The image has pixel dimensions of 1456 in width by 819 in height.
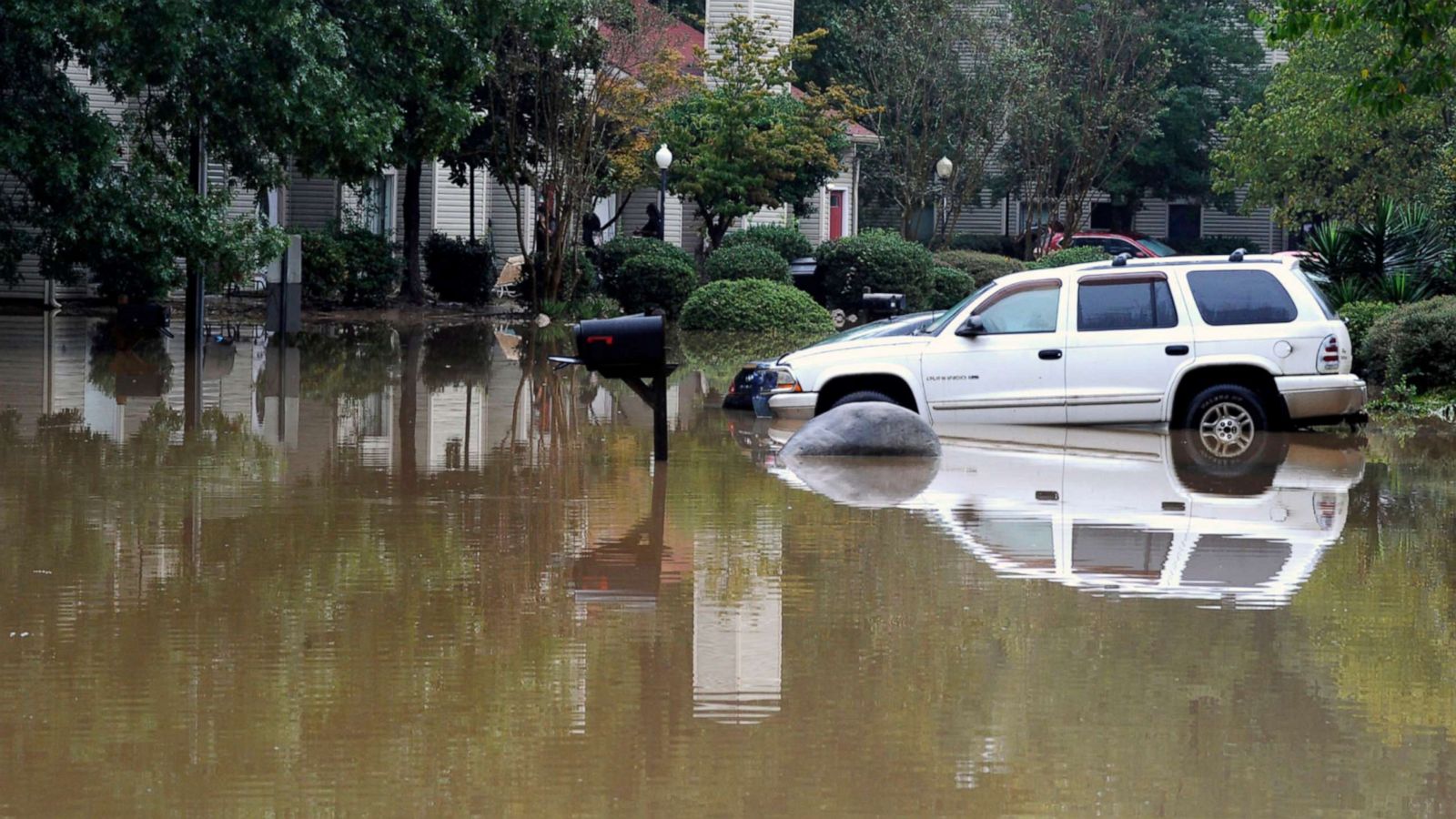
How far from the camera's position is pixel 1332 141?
40.3m

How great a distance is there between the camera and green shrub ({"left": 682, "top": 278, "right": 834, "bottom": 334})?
29.5 meters

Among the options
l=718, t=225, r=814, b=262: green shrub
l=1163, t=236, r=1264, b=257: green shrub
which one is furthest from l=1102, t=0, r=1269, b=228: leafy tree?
l=718, t=225, r=814, b=262: green shrub

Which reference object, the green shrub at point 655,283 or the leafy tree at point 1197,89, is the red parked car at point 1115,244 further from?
the green shrub at point 655,283

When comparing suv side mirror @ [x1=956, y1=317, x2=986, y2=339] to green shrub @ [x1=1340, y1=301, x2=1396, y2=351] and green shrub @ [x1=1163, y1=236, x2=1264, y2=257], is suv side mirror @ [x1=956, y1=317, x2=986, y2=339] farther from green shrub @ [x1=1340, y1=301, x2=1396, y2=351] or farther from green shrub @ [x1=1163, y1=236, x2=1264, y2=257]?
green shrub @ [x1=1163, y1=236, x2=1264, y2=257]

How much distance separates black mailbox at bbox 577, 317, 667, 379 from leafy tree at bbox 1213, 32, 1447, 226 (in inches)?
1063

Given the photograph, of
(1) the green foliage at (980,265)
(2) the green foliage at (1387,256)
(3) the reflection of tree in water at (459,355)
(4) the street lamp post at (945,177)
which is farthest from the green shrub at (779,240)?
(2) the green foliage at (1387,256)

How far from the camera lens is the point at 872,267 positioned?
35.1 metres

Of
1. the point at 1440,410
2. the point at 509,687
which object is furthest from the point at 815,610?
the point at 1440,410

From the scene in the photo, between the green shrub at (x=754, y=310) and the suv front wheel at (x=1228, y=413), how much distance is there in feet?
46.6

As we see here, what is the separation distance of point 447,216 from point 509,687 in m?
35.0

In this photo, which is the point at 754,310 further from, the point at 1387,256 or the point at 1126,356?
the point at 1126,356

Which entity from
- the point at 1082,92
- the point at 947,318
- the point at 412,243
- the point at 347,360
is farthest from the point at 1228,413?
the point at 1082,92

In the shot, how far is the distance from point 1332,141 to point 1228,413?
27.0m

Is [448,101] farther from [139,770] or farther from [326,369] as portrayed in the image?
[139,770]
